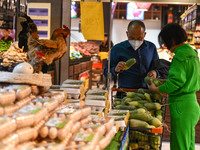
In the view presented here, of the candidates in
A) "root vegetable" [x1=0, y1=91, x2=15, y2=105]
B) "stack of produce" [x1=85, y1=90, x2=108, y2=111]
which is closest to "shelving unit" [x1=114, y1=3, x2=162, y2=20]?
"stack of produce" [x1=85, y1=90, x2=108, y2=111]

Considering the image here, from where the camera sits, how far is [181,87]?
298cm

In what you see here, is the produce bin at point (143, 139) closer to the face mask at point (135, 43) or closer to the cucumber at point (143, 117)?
the cucumber at point (143, 117)

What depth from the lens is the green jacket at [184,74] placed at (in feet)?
9.47

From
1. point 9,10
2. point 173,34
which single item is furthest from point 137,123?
point 9,10

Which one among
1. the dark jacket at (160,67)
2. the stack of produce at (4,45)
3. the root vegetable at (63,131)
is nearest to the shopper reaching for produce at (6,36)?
the stack of produce at (4,45)

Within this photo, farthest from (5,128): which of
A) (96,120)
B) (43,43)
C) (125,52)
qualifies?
(125,52)

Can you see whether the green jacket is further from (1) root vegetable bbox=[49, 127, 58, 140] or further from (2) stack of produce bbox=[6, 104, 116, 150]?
(1) root vegetable bbox=[49, 127, 58, 140]

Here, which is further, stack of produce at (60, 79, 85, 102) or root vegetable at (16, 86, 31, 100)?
stack of produce at (60, 79, 85, 102)

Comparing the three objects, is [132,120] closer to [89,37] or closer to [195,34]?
[89,37]

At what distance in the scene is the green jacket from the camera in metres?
2.89

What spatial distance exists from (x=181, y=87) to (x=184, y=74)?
15cm

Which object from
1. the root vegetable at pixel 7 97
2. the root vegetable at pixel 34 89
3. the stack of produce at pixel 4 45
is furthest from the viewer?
the stack of produce at pixel 4 45

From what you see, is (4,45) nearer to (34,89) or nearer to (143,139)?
(143,139)

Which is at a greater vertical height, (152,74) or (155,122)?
(152,74)
